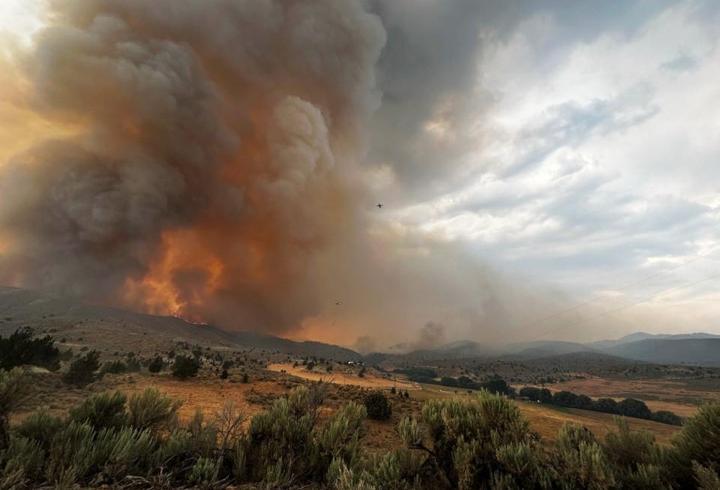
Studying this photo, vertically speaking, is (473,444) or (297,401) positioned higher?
(297,401)

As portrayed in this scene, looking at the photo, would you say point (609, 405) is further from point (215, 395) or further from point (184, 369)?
point (184, 369)

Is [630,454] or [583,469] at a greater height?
[583,469]

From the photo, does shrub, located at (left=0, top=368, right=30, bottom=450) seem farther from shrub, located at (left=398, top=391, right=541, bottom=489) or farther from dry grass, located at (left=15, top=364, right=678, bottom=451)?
dry grass, located at (left=15, top=364, right=678, bottom=451)

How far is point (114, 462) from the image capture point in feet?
23.5

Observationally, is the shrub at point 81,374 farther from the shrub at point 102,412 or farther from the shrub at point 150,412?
the shrub at point 150,412

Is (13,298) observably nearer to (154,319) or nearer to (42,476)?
(154,319)

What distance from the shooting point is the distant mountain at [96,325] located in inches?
2474

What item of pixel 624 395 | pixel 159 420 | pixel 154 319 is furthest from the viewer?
pixel 154 319

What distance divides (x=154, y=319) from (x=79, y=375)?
10644 centimetres

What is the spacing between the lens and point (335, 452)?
8.38 meters

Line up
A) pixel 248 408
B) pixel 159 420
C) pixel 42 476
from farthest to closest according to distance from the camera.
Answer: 1. pixel 248 408
2. pixel 159 420
3. pixel 42 476

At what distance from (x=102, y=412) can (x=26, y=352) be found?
27.8 metres

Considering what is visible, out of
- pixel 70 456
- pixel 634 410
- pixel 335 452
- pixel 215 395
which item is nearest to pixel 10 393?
pixel 70 456

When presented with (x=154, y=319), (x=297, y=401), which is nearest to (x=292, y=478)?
(x=297, y=401)
